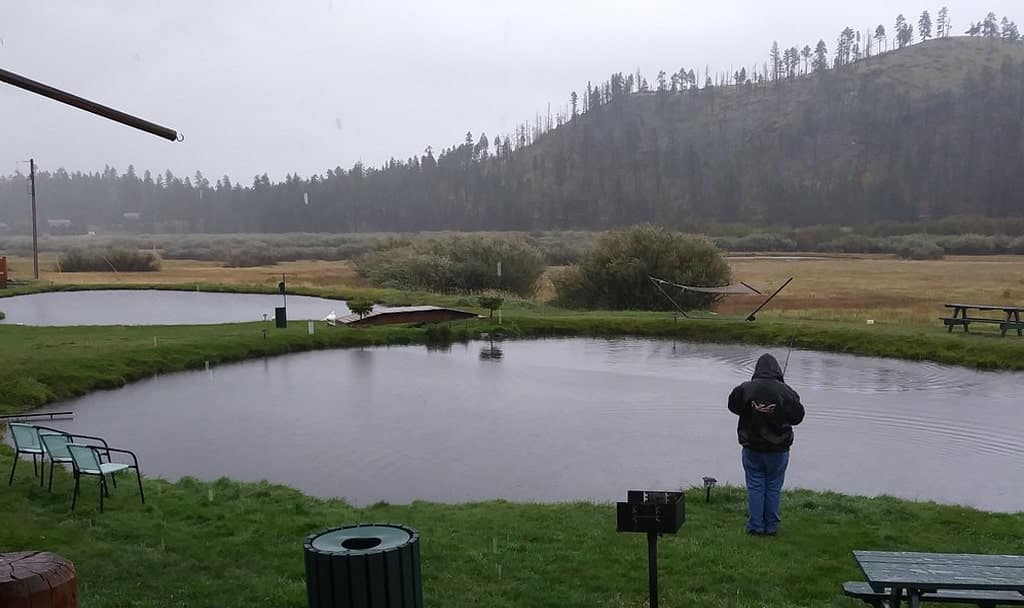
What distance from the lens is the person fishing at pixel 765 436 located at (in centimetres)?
752

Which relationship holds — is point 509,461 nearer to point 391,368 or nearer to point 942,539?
point 942,539

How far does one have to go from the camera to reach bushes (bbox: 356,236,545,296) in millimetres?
40656

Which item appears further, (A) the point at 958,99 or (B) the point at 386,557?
(A) the point at 958,99

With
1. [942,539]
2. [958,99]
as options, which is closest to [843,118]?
[958,99]

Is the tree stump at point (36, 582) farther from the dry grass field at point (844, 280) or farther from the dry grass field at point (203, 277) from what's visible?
the dry grass field at point (203, 277)

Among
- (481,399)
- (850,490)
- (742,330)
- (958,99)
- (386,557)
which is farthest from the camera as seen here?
(958,99)

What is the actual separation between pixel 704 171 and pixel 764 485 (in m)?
128

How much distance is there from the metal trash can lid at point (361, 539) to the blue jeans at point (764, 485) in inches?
163

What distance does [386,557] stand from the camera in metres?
4.16

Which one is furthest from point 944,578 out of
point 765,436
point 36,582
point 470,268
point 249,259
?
point 249,259

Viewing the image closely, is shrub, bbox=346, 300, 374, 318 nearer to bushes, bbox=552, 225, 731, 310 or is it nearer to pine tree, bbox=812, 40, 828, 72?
bushes, bbox=552, 225, 731, 310

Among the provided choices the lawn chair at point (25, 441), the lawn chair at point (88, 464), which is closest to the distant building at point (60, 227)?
the lawn chair at point (25, 441)

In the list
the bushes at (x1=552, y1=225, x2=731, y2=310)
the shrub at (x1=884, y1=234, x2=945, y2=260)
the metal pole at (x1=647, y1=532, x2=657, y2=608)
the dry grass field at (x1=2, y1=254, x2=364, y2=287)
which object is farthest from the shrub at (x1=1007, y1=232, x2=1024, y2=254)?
the metal pole at (x1=647, y1=532, x2=657, y2=608)

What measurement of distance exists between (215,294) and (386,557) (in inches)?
1491
